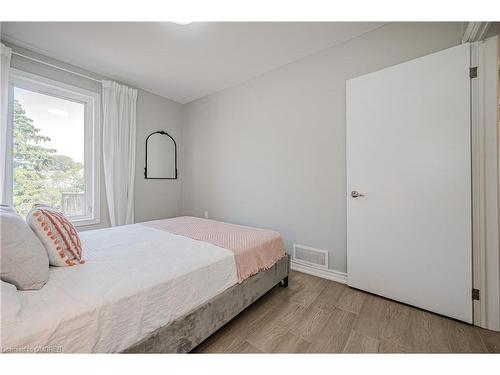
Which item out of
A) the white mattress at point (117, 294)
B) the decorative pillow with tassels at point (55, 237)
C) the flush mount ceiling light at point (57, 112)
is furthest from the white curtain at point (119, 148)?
the decorative pillow with tassels at point (55, 237)

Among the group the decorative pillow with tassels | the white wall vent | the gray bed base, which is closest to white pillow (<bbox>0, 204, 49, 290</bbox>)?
the decorative pillow with tassels

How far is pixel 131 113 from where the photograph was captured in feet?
9.82

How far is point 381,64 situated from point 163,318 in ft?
8.69

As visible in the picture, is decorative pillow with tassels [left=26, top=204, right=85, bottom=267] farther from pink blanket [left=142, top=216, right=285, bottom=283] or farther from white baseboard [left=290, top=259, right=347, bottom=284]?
white baseboard [left=290, top=259, right=347, bottom=284]

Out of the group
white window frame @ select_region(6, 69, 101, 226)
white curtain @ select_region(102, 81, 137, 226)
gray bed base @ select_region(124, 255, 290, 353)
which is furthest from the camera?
white curtain @ select_region(102, 81, 137, 226)

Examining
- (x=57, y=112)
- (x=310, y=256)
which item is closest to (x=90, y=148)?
(x=57, y=112)

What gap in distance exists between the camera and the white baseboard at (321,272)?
84.7 inches

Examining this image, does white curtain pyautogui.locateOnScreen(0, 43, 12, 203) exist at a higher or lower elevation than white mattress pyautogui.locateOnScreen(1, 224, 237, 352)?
higher

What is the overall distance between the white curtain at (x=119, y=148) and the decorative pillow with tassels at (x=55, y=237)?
1.70 meters

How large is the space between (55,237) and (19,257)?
310 mm

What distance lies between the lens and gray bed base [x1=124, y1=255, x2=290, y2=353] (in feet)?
3.32

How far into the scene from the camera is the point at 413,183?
1.69m

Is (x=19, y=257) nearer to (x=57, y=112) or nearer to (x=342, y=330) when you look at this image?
(x=342, y=330)

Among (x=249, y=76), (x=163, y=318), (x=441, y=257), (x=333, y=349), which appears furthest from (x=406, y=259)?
(x=249, y=76)
